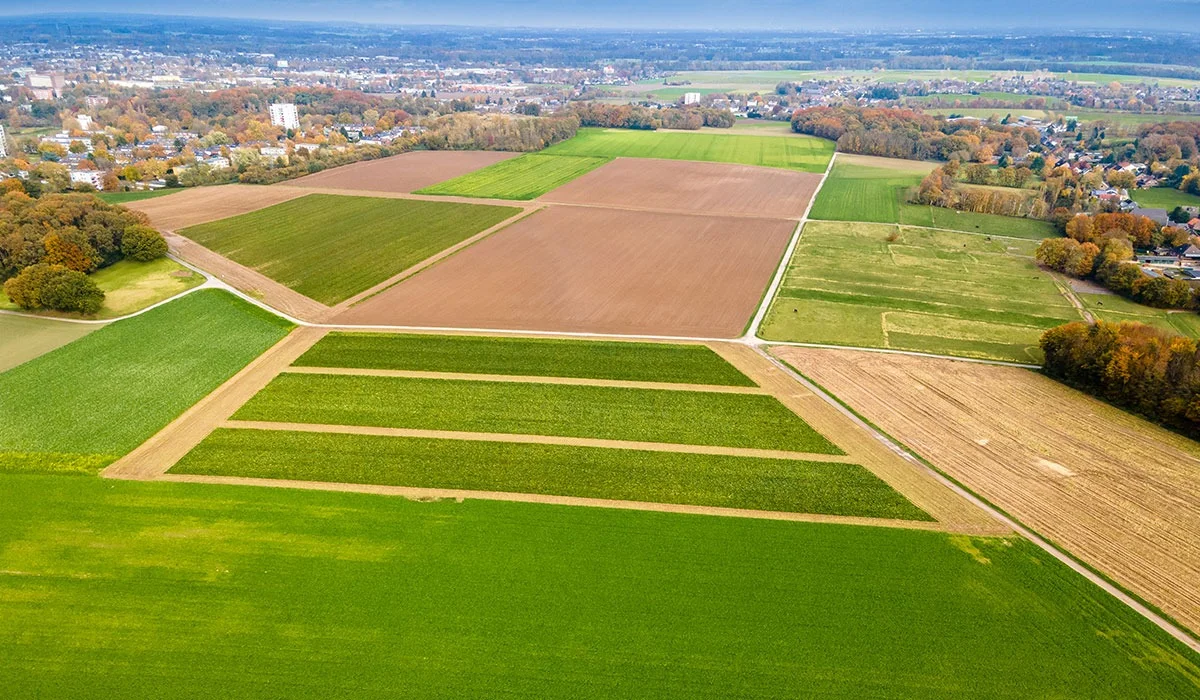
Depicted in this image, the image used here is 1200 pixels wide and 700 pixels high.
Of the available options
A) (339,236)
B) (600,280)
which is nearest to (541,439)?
(600,280)

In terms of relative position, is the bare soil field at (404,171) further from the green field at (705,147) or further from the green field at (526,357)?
the green field at (526,357)

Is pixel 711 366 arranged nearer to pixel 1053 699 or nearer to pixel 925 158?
pixel 1053 699

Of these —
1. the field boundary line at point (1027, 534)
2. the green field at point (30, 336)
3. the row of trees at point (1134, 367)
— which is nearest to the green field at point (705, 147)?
the row of trees at point (1134, 367)

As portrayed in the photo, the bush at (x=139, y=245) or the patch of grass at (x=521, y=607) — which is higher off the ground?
the bush at (x=139, y=245)

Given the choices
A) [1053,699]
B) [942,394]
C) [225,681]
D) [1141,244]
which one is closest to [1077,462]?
[942,394]

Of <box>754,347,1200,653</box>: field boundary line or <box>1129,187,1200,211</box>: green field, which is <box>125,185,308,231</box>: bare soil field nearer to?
<box>754,347,1200,653</box>: field boundary line

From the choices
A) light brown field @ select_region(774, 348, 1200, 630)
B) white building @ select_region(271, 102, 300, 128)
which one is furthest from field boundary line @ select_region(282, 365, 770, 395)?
white building @ select_region(271, 102, 300, 128)

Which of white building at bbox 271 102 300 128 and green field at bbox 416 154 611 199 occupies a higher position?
white building at bbox 271 102 300 128
